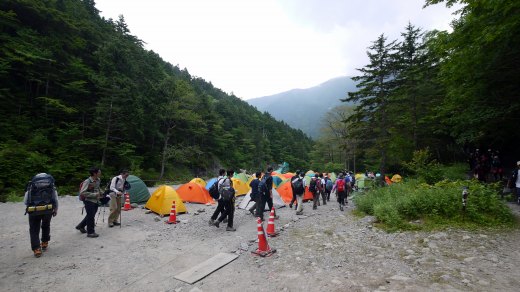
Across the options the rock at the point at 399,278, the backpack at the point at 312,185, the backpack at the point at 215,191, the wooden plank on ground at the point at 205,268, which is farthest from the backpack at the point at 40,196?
the backpack at the point at 312,185

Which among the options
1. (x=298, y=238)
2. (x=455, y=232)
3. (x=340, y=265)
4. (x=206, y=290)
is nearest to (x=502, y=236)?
(x=455, y=232)

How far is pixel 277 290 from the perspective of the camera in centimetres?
438

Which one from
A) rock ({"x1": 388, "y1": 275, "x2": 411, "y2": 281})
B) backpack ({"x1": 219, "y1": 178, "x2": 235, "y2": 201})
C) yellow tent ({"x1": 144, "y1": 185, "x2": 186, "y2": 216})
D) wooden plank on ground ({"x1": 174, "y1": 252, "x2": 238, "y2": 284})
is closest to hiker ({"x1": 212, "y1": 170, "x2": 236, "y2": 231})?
backpack ({"x1": 219, "y1": 178, "x2": 235, "y2": 201})

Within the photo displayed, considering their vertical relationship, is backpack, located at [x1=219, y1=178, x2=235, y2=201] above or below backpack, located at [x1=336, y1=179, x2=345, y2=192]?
above

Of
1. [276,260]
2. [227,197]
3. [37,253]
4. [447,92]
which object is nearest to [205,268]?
[276,260]

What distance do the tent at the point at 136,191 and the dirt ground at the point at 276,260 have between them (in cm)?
438

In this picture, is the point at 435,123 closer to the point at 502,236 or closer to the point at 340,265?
the point at 502,236

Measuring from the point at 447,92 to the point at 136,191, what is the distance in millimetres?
19946

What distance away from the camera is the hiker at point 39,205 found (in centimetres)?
600

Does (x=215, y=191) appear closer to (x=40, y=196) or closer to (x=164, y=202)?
(x=164, y=202)

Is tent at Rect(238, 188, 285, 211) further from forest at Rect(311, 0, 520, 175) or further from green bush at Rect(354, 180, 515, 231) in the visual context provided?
forest at Rect(311, 0, 520, 175)

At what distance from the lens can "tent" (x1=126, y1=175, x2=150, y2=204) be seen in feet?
42.8

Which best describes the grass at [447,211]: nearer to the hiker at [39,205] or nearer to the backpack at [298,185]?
the backpack at [298,185]

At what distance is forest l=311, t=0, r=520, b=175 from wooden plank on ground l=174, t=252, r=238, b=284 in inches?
433
